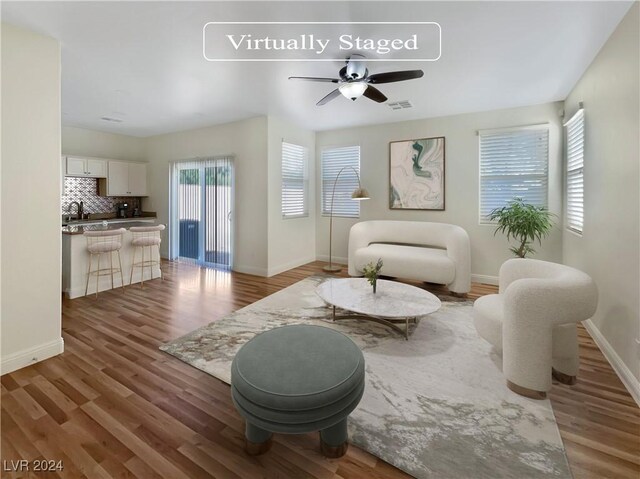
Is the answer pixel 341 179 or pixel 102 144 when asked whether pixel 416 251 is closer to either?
pixel 341 179

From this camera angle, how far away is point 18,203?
7.66ft

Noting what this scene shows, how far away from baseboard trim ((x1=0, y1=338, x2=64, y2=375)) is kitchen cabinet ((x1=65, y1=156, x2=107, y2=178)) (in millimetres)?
4449

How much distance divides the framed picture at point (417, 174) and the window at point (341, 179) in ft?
2.44

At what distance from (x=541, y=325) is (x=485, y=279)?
10.4ft

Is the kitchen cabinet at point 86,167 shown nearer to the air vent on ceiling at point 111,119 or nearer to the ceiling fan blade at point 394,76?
the air vent on ceiling at point 111,119

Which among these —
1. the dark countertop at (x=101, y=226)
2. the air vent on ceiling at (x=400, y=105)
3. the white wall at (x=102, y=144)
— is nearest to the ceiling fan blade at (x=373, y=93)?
the air vent on ceiling at (x=400, y=105)

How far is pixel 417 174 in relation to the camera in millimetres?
5285

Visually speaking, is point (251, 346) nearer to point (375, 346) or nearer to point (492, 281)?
point (375, 346)

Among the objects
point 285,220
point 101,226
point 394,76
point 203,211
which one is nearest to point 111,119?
point 101,226

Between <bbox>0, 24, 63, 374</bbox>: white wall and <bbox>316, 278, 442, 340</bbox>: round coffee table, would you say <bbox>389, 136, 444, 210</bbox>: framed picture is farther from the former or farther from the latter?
<bbox>0, 24, 63, 374</bbox>: white wall

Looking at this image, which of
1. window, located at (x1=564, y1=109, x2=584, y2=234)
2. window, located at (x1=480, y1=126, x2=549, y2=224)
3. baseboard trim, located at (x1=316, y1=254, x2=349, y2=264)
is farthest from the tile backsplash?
window, located at (x1=564, y1=109, x2=584, y2=234)

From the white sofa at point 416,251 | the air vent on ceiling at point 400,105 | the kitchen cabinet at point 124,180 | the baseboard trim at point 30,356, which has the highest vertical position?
the air vent on ceiling at point 400,105

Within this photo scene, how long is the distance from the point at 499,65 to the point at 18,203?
14.9ft

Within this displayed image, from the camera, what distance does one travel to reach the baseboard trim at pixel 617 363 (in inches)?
80.7
